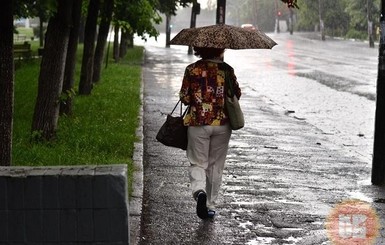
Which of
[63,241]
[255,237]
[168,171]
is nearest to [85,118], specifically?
[168,171]

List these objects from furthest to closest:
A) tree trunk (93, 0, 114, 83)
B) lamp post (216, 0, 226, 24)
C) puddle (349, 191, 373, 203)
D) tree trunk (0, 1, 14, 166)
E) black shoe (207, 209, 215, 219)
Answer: tree trunk (93, 0, 114, 83) → lamp post (216, 0, 226, 24) → puddle (349, 191, 373, 203) → tree trunk (0, 1, 14, 166) → black shoe (207, 209, 215, 219)

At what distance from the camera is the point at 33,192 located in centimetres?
532

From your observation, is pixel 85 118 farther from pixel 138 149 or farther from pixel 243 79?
pixel 243 79

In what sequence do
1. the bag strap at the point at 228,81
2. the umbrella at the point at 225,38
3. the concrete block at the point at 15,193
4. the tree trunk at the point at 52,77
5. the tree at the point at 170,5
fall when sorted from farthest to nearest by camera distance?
the tree at the point at 170,5 → the tree trunk at the point at 52,77 → the bag strap at the point at 228,81 → the umbrella at the point at 225,38 → the concrete block at the point at 15,193

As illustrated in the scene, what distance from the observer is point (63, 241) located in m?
5.46

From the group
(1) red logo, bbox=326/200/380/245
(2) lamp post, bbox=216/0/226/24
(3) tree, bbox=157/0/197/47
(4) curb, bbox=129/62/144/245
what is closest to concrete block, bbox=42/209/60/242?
(4) curb, bbox=129/62/144/245

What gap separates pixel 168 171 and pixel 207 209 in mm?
2776

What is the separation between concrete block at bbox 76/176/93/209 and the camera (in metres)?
5.30

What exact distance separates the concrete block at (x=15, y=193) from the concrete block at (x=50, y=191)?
0.15 meters

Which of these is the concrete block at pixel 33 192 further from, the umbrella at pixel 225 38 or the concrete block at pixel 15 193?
the umbrella at pixel 225 38

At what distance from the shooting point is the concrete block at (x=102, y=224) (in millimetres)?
5398

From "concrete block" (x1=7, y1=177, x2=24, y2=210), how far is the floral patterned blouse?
270 centimetres

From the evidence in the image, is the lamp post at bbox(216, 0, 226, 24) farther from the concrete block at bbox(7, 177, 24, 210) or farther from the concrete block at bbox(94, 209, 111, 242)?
the concrete block at bbox(7, 177, 24, 210)

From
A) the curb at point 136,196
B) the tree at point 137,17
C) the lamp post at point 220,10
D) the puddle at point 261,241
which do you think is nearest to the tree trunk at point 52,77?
the curb at point 136,196
